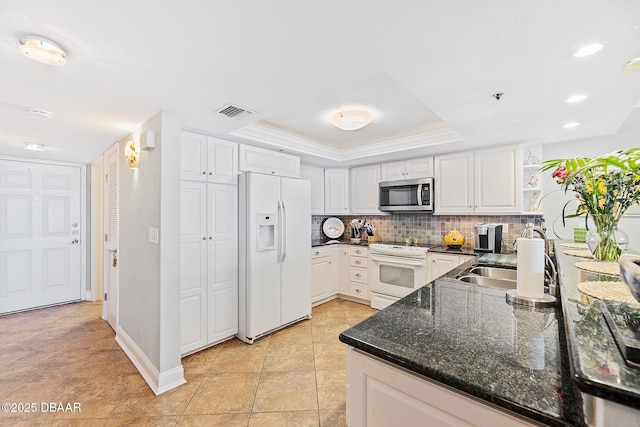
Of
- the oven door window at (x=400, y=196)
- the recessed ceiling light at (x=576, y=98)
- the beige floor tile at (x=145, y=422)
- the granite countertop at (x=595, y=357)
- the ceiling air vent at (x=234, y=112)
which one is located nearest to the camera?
the granite countertop at (x=595, y=357)

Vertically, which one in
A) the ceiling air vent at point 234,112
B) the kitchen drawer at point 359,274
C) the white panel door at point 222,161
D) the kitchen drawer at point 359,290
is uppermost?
the ceiling air vent at point 234,112

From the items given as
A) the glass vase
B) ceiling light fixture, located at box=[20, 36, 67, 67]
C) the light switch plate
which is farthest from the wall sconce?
the glass vase

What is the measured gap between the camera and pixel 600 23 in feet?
3.82

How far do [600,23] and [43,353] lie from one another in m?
4.64

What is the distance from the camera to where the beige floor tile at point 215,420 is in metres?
1.74

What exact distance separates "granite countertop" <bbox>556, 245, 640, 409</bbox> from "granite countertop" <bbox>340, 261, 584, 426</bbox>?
12cm

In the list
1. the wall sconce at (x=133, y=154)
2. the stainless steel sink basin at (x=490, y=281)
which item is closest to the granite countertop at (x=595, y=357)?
the stainless steel sink basin at (x=490, y=281)

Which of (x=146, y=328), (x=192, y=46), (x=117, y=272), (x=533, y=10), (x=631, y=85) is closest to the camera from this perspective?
(x=533, y=10)

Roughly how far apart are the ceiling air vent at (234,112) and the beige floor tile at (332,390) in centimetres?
218

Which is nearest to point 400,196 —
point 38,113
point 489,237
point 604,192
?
point 489,237

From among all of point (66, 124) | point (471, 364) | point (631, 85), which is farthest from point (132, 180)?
point (631, 85)

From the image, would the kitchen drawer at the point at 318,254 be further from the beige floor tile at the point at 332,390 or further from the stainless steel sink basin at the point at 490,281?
the stainless steel sink basin at the point at 490,281

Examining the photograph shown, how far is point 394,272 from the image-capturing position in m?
3.62

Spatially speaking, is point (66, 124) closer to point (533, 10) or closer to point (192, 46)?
point (192, 46)
